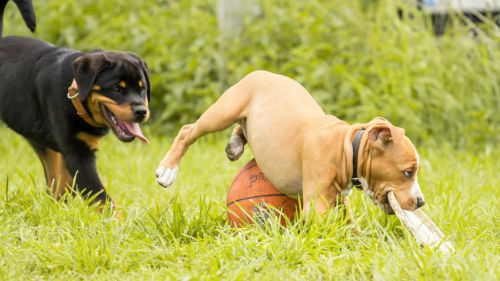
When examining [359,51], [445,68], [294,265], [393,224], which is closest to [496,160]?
[445,68]

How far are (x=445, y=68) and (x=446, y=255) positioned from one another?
5.17 meters

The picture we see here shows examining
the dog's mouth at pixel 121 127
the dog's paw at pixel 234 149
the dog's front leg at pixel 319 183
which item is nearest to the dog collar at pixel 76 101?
the dog's mouth at pixel 121 127

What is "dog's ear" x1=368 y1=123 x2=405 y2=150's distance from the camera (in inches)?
124

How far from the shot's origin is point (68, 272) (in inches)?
111

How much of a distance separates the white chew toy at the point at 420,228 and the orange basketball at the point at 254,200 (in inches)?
25.8

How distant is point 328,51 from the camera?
26.1 ft

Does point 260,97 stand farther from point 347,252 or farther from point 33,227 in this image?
point 33,227

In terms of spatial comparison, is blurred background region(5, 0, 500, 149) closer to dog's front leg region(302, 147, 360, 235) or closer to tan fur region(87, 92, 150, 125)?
tan fur region(87, 92, 150, 125)

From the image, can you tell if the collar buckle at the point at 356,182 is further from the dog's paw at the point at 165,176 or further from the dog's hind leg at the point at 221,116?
the dog's paw at the point at 165,176

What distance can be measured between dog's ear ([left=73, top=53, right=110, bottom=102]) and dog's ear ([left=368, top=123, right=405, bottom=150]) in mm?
2052

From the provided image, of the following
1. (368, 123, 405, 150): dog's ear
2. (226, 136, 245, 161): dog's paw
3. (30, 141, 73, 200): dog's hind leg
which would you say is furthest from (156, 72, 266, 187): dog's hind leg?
(30, 141, 73, 200): dog's hind leg

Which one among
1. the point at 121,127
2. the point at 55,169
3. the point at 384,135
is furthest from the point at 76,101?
the point at 384,135

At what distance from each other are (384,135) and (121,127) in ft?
6.74

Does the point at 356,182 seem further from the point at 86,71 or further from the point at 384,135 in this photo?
the point at 86,71
